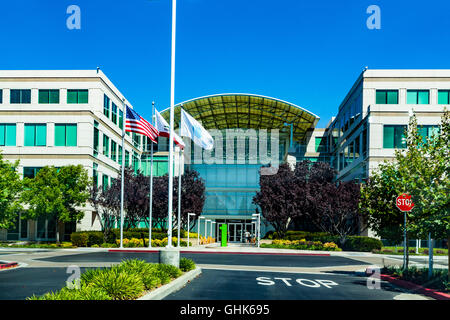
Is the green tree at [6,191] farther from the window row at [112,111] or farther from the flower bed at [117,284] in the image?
the window row at [112,111]

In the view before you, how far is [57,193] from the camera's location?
37438 millimetres

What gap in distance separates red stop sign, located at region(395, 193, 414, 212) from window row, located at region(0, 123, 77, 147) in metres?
33.9

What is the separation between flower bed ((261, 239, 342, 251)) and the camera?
128 ft

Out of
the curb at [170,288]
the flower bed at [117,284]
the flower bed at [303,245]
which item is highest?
the flower bed at [117,284]

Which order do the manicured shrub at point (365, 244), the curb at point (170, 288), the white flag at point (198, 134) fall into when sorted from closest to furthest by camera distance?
the curb at point (170, 288)
the white flag at point (198, 134)
the manicured shrub at point (365, 244)

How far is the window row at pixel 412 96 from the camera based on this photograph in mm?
A: 42719

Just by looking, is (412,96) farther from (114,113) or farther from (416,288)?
(416,288)

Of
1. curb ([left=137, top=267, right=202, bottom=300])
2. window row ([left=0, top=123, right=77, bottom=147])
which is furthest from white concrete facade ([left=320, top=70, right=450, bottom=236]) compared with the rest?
curb ([left=137, top=267, right=202, bottom=300])

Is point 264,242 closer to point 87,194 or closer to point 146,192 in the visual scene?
point 146,192

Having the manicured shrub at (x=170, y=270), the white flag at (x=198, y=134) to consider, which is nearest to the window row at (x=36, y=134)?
the white flag at (x=198, y=134)

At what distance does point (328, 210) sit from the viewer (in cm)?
3903

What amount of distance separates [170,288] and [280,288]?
363 cm

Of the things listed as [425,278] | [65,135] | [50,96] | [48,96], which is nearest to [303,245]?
[65,135]

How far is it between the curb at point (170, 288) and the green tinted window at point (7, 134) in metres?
33.3
